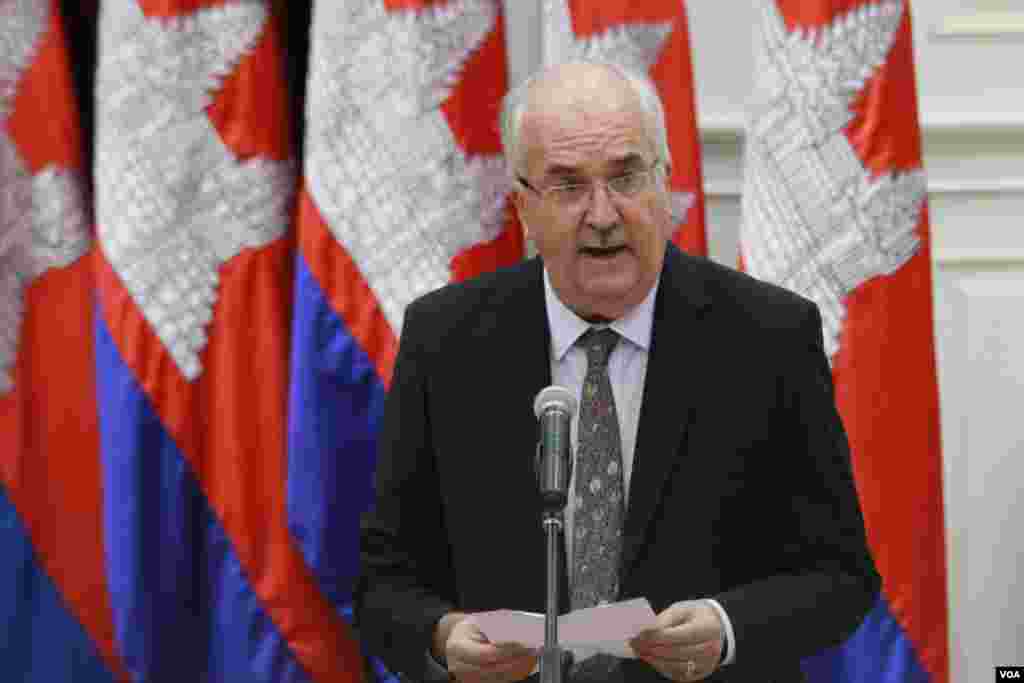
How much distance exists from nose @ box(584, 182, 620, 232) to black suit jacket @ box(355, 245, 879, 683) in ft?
0.56

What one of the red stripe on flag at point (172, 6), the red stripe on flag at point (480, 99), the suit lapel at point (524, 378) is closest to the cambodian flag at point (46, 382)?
the red stripe on flag at point (172, 6)

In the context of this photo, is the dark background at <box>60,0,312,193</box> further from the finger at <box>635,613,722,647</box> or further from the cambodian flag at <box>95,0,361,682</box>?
the finger at <box>635,613,722,647</box>

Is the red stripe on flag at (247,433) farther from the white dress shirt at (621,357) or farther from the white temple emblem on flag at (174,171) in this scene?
the white dress shirt at (621,357)

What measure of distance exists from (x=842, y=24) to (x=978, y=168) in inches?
20.7

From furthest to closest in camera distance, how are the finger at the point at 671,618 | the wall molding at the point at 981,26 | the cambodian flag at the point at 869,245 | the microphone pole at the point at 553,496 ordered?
the wall molding at the point at 981,26 → the cambodian flag at the point at 869,245 → the finger at the point at 671,618 → the microphone pole at the point at 553,496

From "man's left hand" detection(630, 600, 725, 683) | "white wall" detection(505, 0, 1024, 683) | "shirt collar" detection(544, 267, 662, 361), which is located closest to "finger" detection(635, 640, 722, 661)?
"man's left hand" detection(630, 600, 725, 683)

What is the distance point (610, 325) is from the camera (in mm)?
1996

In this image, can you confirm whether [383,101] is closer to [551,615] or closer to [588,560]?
[588,560]

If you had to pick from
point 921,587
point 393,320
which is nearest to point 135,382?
point 393,320

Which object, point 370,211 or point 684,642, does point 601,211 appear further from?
point 370,211

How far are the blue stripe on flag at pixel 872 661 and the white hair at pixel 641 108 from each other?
3.81 feet

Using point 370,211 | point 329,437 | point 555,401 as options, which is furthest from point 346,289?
point 555,401

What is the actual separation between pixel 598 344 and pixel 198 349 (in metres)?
1.18

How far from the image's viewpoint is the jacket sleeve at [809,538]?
1.83 meters
